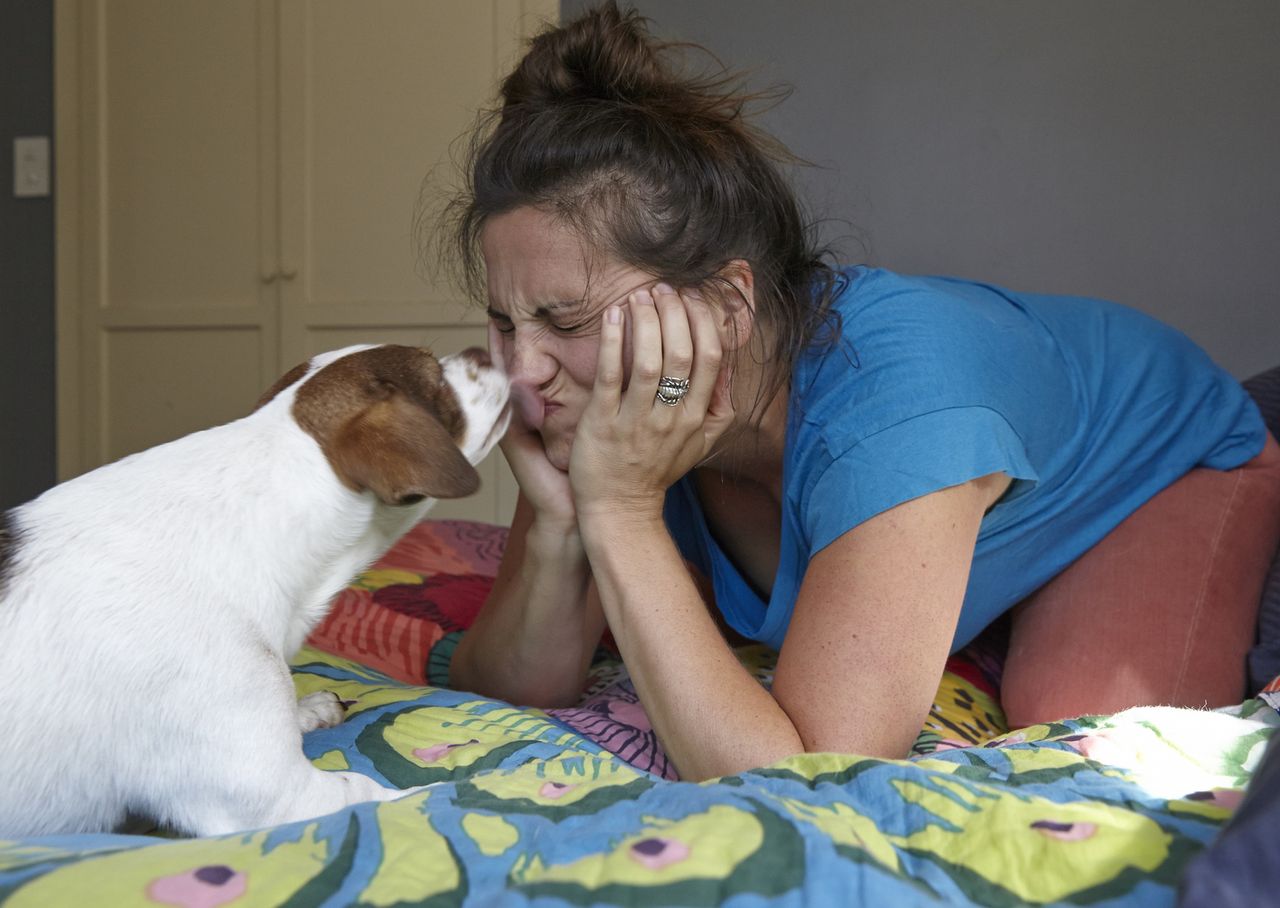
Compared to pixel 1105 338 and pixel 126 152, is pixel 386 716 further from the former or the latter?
pixel 126 152

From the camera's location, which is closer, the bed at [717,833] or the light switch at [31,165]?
the bed at [717,833]

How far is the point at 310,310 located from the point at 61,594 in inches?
101

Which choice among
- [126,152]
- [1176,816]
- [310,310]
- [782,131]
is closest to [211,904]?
[1176,816]

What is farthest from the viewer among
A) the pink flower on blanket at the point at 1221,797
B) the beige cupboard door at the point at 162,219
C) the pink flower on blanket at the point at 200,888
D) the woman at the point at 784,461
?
the beige cupboard door at the point at 162,219

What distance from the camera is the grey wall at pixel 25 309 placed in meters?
3.61

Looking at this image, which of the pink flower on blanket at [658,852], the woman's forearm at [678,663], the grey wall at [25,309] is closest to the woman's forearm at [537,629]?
the woman's forearm at [678,663]

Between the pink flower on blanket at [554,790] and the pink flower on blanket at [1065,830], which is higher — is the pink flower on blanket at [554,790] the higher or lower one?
the lower one

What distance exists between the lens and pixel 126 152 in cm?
357

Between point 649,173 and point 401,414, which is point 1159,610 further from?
point 401,414

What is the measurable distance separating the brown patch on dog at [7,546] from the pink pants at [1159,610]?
1102 mm

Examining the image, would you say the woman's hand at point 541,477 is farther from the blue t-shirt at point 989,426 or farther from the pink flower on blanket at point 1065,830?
the pink flower on blanket at point 1065,830

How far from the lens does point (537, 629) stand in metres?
1.41

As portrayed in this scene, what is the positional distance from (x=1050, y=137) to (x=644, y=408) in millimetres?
1792

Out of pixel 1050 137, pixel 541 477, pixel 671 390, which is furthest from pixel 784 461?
pixel 1050 137
